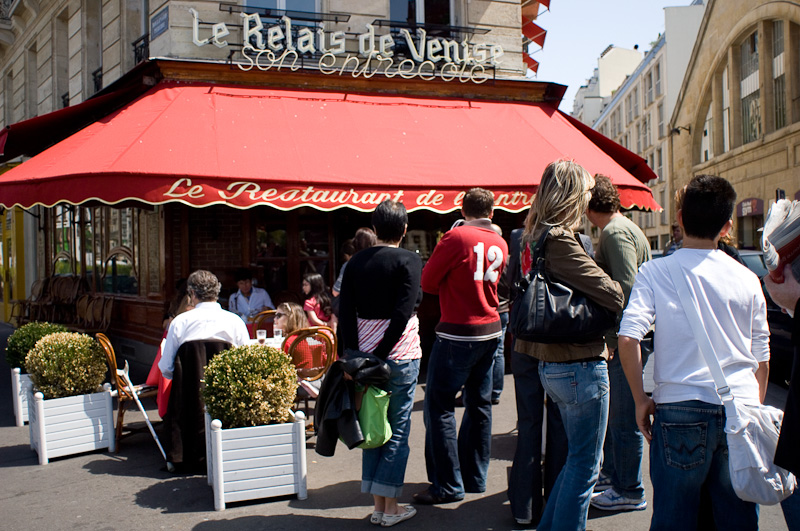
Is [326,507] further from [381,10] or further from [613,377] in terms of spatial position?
[381,10]

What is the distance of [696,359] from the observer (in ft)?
8.29

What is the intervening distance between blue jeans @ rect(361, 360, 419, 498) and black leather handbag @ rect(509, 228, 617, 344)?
3.31ft

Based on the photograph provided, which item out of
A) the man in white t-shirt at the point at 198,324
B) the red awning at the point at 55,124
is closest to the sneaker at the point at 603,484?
the man in white t-shirt at the point at 198,324

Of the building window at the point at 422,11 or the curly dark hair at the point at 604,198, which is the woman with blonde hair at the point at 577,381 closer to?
the curly dark hair at the point at 604,198

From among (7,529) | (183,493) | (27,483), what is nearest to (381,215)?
(183,493)

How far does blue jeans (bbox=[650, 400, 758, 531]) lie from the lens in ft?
8.14

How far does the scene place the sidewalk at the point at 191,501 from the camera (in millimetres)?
3971

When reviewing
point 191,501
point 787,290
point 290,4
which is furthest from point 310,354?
point 290,4

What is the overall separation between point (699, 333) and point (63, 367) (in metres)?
4.73

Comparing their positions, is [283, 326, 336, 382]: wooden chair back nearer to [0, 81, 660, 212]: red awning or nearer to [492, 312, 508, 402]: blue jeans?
[492, 312, 508, 402]: blue jeans

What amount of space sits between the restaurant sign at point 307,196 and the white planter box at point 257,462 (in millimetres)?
3264

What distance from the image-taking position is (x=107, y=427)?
5523 mm

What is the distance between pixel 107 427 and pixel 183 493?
1348 millimetres

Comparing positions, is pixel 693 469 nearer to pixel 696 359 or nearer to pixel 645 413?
pixel 645 413
